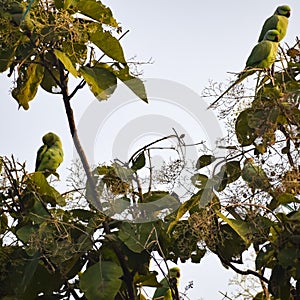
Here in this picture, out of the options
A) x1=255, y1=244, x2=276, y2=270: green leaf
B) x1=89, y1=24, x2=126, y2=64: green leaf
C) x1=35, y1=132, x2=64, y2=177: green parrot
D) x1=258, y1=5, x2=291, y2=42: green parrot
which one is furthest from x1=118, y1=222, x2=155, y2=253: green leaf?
x1=258, y1=5, x2=291, y2=42: green parrot

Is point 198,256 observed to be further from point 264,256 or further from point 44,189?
point 44,189

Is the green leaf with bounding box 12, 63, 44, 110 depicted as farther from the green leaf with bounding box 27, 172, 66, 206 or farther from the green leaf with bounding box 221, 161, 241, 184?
Answer: the green leaf with bounding box 221, 161, 241, 184

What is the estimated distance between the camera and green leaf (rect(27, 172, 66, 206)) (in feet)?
4.42

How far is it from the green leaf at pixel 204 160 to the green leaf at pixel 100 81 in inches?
8.5

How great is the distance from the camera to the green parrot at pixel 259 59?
4.62 ft

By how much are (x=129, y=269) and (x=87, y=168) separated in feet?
0.65

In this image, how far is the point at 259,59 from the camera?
1485 millimetres

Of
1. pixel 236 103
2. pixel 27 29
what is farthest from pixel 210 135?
pixel 27 29

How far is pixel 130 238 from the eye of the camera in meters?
1.26

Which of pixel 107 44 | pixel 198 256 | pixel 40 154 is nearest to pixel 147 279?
pixel 198 256

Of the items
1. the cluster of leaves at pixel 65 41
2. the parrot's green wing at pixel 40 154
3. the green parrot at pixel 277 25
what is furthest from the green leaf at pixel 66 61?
the green parrot at pixel 277 25

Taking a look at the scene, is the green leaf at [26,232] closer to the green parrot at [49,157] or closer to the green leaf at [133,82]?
the green leaf at [133,82]

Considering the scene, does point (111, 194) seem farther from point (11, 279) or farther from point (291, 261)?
point (291, 261)

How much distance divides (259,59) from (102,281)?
582mm
